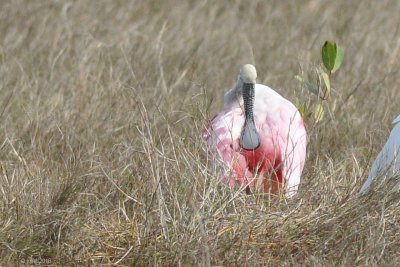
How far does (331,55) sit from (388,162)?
525 mm

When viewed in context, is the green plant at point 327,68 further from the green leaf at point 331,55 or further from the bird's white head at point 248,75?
the bird's white head at point 248,75

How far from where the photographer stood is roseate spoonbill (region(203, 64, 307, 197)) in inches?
172

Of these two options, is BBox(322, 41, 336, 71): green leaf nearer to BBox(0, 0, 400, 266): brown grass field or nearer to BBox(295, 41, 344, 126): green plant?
BBox(295, 41, 344, 126): green plant

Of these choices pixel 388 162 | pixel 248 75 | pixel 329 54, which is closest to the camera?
pixel 388 162

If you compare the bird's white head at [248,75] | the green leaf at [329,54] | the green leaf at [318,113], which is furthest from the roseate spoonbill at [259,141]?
the green leaf at [329,54]

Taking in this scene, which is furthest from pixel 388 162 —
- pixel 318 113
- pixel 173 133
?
pixel 173 133

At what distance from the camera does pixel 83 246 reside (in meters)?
4.02

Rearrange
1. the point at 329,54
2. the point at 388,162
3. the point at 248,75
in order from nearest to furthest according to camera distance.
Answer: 1. the point at 388,162
2. the point at 248,75
3. the point at 329,54

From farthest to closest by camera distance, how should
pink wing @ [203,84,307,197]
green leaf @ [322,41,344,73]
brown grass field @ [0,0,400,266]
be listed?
green leaf @ [322,41,344,73] < pink wing @ [203,84,307,197] < brown grass field @ [0,0,400,266]

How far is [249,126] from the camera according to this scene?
4.41 metres

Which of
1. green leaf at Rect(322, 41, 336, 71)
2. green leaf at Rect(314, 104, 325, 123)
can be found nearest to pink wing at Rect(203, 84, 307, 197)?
green leaf at Rect(314, 104, 325, 123)

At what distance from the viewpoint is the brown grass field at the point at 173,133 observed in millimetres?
3992

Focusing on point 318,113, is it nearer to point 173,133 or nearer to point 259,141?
point 259,141

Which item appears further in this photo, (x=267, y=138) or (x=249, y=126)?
(x=267, y=138)
